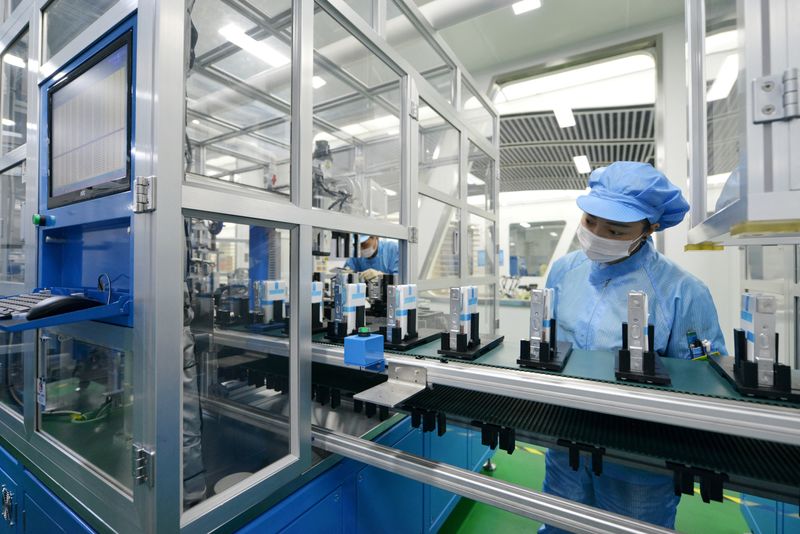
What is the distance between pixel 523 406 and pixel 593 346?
0.49 metres

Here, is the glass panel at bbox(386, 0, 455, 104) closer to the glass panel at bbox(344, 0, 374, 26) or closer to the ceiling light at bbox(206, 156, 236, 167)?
the glass panel at bbox(344, 0, 374, 26)

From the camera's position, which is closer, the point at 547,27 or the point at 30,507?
the point at 30,507

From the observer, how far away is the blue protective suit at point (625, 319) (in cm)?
130

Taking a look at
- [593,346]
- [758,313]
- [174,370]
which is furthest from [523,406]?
[174,370]

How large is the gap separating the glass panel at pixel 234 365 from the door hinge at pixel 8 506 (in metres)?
0.76

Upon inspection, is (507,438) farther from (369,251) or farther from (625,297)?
(369,251)

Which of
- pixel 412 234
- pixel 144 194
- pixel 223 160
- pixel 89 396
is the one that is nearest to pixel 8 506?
pixel 89 396

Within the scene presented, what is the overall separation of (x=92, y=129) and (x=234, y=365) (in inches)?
33.7

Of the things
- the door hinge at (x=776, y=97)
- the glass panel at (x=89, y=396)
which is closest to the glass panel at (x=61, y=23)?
the glass panel at (x=89, y=396)

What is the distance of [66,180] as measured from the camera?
1.18m

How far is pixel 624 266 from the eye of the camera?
151 cm

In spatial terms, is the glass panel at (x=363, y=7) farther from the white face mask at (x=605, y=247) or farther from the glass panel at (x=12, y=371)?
the glass panel at (x=12, y=371)

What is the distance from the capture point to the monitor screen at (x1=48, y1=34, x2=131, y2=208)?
94cm

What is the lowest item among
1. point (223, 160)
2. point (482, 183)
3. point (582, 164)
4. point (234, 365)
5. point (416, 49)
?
point (234, 365)
